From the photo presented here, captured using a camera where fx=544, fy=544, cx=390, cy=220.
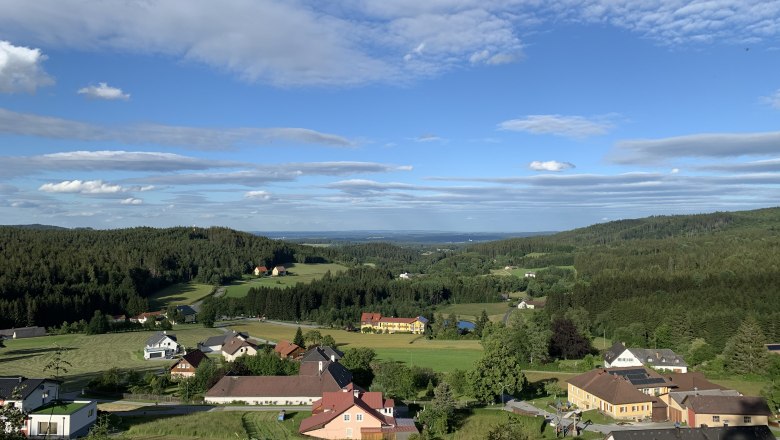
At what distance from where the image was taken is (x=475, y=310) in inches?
3529

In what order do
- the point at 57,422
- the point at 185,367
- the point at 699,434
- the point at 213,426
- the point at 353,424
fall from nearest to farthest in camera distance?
the point at 699,434 < the point at 57,422 < the point at 213,426 < the point at 353,424 < the point at 185,367

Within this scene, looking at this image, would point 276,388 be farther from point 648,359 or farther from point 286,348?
point 648,359

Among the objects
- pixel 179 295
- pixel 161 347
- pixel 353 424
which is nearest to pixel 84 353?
pixel 161 347

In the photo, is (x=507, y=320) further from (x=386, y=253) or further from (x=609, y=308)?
(x=386, y=253)

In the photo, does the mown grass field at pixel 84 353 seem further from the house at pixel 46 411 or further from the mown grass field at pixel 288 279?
the mown grass field at pixel 288 279

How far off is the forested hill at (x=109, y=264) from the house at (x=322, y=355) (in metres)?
45.1

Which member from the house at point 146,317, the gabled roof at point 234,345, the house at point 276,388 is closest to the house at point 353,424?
the house at point 276,388

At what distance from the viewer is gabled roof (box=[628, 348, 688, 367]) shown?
157 feet

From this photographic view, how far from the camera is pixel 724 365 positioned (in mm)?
46812

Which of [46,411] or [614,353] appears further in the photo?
[614,353]

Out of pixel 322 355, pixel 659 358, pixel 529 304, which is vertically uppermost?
pixel 322 355

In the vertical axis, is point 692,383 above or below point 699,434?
below

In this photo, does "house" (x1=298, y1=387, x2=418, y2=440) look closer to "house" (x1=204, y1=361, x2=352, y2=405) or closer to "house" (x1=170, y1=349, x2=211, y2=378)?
"house" (x1=204, y1=361, x2=352, y2=405)

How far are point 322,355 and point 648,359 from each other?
2911 cm
